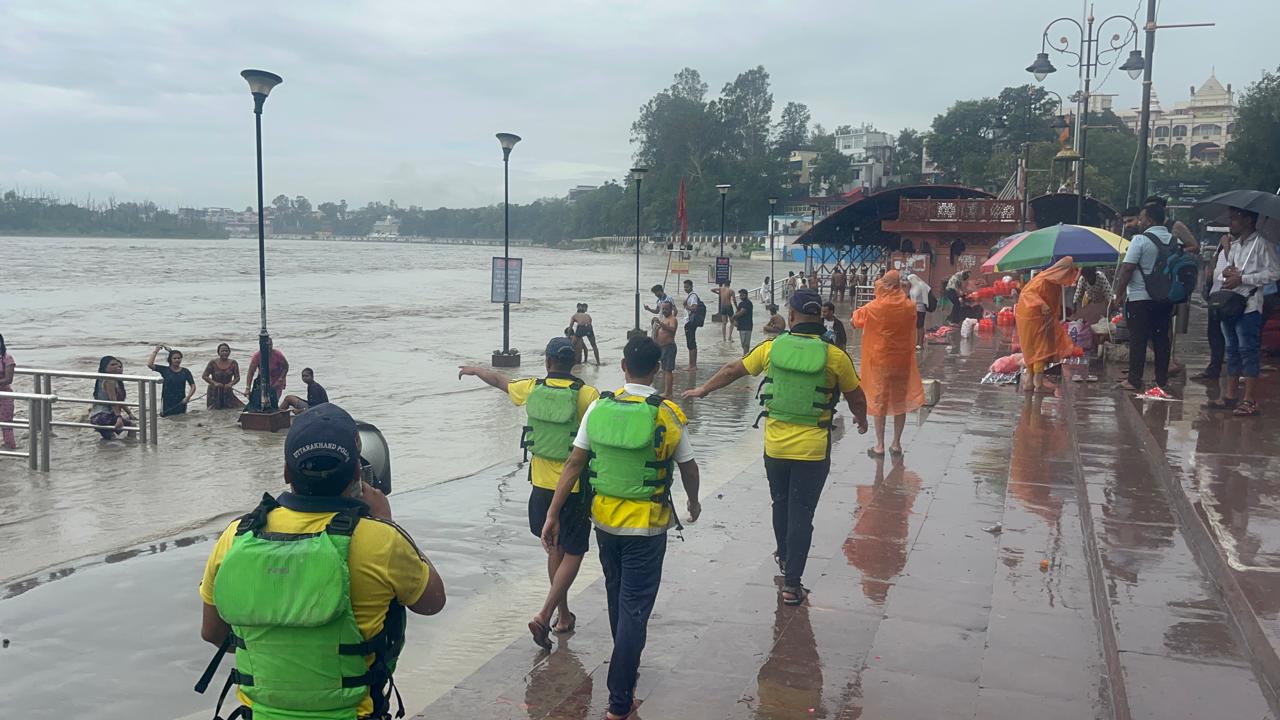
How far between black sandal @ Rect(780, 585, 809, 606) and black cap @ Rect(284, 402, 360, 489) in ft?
10.5

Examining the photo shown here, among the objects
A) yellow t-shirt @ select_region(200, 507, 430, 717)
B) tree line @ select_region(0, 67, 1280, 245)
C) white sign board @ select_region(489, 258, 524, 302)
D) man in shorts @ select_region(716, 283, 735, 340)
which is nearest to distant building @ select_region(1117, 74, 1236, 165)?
tree line @ select_region(0, 67, 1280, 245)

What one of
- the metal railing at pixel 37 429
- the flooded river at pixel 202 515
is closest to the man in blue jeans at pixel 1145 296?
the flooded river at pixel 202 515

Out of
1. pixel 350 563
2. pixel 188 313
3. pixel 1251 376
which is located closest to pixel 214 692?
pixel 350 563

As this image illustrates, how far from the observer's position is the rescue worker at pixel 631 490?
401 centimetres

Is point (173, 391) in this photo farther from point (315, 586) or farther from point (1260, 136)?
point (1260, 136)

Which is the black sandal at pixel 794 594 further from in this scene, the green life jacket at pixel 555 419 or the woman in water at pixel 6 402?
the woman in water at pixel 6 402

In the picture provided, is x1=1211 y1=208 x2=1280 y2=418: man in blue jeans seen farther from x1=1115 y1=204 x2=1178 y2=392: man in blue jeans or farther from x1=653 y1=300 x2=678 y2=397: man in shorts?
x1=653 y1=300 x2=678 y2=397: man in shorts

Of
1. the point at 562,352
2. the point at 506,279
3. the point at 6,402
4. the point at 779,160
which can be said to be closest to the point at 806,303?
the point at 562,352

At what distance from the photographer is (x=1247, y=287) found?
7.91 m

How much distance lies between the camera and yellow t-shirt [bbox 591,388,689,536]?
407 cm

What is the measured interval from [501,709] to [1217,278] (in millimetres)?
7146

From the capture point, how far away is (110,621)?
19.7 feet

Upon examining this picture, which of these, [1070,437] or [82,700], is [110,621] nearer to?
[82,700]

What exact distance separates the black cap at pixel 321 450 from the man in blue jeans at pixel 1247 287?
745cm
